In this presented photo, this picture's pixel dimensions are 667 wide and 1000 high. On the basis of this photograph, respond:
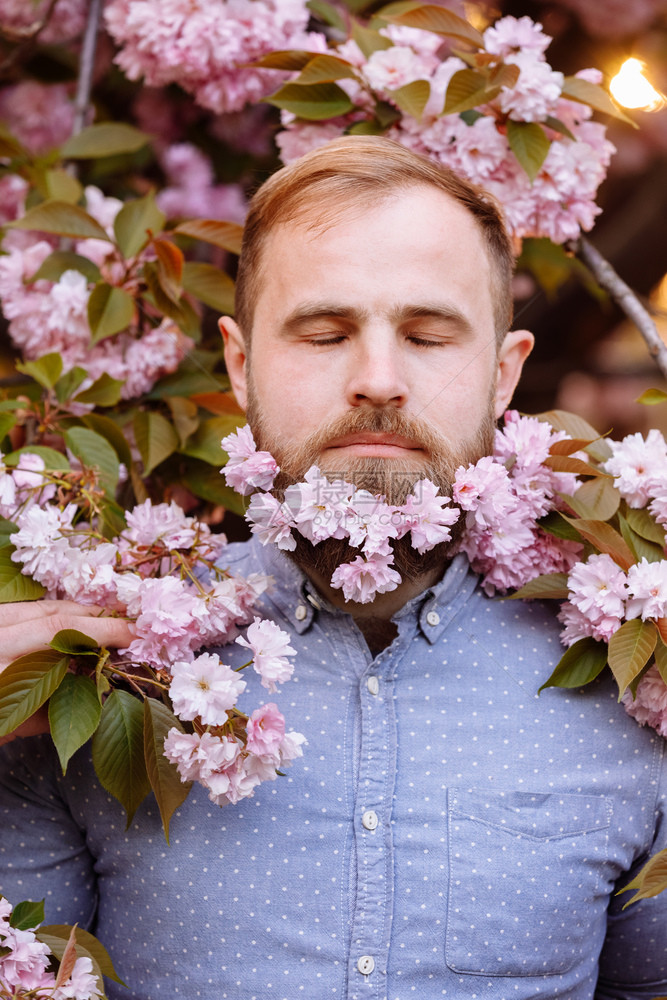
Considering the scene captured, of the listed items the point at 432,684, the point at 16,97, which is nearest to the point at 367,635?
the point at 432,684

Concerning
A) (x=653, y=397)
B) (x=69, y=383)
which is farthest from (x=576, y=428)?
(x=69, y=383)

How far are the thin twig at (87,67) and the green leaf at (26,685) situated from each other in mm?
1398

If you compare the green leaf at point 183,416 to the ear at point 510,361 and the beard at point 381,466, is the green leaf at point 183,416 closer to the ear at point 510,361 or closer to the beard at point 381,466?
the beard at point 381,466

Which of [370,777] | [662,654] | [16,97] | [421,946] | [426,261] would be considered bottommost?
[421,946]

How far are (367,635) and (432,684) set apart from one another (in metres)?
0.12

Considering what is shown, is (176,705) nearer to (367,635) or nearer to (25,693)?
(25,693)

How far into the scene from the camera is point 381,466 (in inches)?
45.2

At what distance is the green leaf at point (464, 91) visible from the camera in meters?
1.45

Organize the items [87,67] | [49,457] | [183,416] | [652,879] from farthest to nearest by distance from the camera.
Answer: [87,67]
[183,416]
[49,457]
[652,879]

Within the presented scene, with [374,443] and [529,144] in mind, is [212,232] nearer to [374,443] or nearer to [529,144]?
[529,144]

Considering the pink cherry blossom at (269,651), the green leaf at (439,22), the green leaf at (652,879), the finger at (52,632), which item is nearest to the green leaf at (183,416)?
the finger at (52,632)

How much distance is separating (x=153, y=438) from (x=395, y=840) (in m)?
0.75

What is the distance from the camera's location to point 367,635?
4.21 feet

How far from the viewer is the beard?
1146 millimetres
